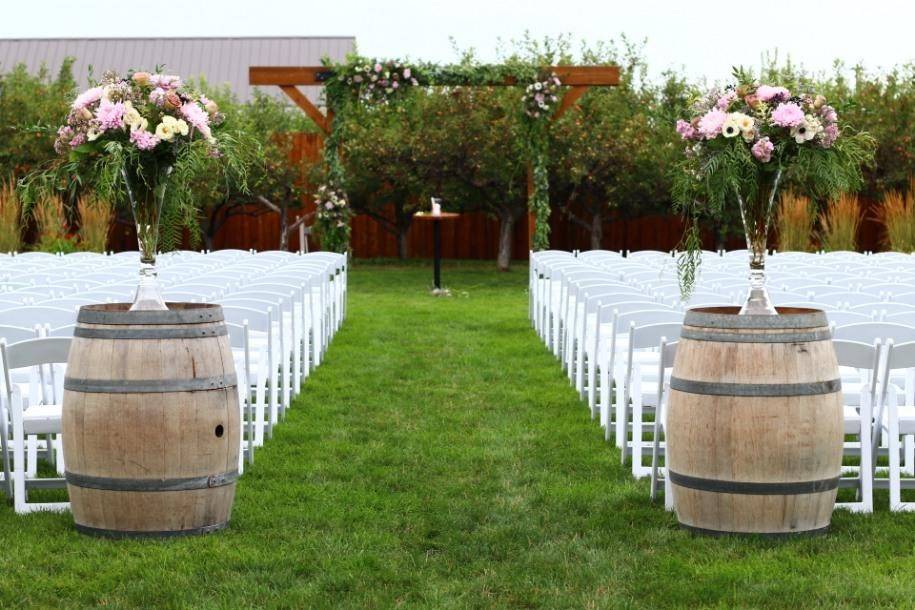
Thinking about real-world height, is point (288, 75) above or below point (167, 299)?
above

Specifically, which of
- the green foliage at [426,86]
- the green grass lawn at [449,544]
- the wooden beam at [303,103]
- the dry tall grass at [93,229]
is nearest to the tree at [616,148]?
the green foliage at [426,86]

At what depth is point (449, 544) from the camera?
5.47 meters

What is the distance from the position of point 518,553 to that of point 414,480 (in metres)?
1.47

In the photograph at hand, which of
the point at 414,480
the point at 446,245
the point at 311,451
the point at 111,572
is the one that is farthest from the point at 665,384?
the point at 446,245

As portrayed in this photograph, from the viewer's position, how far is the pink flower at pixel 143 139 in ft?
18.9

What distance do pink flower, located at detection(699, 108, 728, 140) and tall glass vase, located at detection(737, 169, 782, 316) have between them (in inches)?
11.8

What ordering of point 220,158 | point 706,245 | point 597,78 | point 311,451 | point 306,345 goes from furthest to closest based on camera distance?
point 706,245
point 597,78
point 306,345
point 311,451
point 220,158

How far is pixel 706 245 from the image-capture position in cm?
3055

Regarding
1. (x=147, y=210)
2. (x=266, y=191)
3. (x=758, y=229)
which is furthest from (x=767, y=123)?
(x=266, y=191)

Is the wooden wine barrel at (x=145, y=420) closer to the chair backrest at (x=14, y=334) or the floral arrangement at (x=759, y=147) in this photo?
the chair backrest at (x=14, y=334)

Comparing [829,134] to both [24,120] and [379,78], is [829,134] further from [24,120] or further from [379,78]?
[24,120]

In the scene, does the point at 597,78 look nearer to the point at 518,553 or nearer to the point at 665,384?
the point at 665,384

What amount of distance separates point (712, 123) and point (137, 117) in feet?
8.21

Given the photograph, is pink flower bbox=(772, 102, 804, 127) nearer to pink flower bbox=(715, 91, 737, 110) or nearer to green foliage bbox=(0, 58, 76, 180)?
pink flower bbox=(715, 91, 737, 110)
